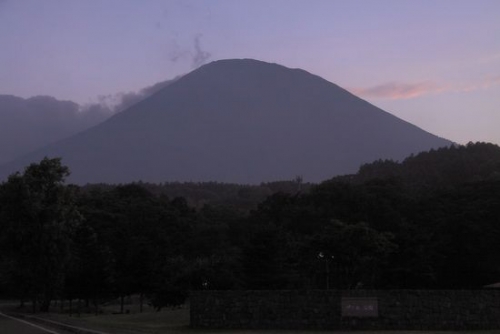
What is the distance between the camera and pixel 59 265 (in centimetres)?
3662

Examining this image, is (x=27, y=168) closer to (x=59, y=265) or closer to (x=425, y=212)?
(x=59, y=265)

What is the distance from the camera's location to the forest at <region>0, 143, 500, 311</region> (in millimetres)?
36875

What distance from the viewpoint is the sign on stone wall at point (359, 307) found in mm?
23750

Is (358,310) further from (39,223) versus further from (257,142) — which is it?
(257,142)

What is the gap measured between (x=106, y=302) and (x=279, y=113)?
140 metres

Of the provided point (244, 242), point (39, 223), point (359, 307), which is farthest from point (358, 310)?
point (244, 242)

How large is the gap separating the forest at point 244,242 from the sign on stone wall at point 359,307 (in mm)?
16038

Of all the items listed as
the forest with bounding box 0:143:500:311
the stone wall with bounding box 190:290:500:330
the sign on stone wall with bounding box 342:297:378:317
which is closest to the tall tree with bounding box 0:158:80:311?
the forest with bounding box 0:143:500:311

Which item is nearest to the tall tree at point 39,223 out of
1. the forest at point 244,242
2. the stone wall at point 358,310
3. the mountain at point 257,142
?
the forest at point 244,242

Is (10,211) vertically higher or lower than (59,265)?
higher

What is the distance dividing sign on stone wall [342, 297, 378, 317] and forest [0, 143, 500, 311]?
1604cm

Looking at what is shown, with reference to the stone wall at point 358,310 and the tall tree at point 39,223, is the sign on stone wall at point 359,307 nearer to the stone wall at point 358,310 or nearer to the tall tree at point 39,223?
the stone wall at point 358,310

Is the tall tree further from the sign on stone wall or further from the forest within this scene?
the sign on stone wall

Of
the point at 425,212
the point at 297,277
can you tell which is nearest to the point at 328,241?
the point at 297,277
